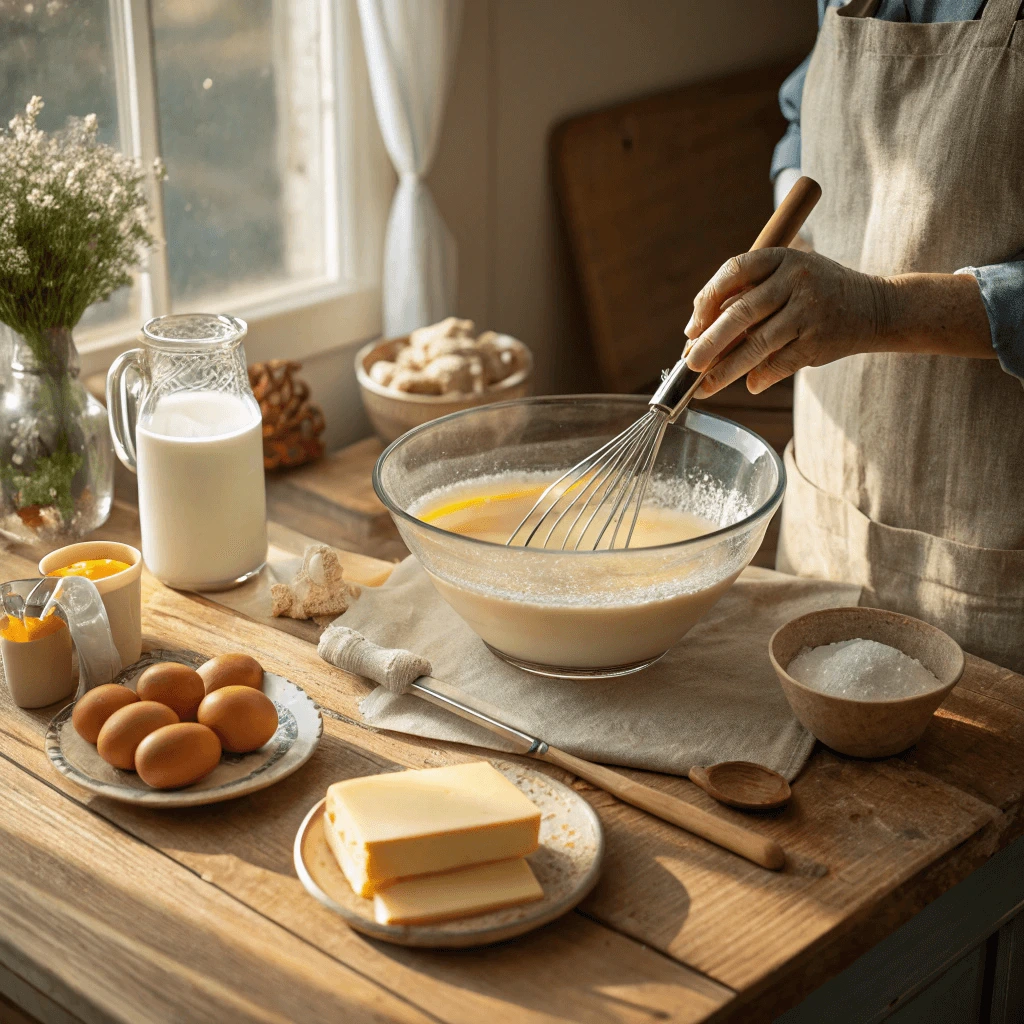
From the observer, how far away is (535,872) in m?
0.79

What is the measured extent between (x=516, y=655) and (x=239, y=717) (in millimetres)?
249

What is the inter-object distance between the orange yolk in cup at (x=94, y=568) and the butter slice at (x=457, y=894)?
1.47ft

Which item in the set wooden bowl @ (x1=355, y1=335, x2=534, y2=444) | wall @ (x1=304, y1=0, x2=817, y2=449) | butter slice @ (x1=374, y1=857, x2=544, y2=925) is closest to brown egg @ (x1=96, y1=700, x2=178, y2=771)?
butter slice @ (x1=374, y1=857, x2=544, y2=925)

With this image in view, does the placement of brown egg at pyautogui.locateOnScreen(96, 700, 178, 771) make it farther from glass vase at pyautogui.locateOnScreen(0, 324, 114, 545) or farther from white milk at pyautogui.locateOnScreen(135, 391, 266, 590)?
glass vase at pyautogui.locateOnScreen(0, 324, 114, 545)

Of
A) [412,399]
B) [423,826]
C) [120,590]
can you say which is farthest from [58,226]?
[423,826]

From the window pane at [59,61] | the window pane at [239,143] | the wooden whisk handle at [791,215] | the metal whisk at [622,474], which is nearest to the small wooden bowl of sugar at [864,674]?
the metal whisk at [622,474]

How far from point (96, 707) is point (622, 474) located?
0.49 m

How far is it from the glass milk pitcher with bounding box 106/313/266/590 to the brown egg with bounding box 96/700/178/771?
32 centimetres

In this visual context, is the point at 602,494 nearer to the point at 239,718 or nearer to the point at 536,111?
the point at 239,718

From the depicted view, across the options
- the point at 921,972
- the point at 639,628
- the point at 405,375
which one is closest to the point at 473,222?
the point at 405,375

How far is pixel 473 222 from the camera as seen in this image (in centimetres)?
229

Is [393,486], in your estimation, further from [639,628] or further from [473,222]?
[473,222]

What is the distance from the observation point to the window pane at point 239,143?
1.84 m

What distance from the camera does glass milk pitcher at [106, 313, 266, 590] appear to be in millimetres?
1154
